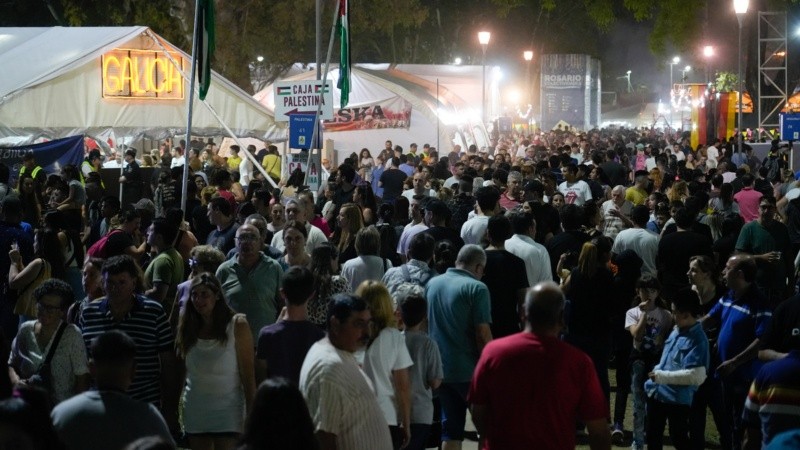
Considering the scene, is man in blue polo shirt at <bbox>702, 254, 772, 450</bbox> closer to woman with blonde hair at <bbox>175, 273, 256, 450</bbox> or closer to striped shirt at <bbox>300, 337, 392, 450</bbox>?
woman with blonde hair at <bbox>175, 273, 256, 450</bbox>

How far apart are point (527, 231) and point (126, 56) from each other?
1242 centimetres

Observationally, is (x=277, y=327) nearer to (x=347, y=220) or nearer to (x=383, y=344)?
(x=383, y=344)

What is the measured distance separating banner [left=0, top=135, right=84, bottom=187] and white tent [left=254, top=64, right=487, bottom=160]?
14022mm

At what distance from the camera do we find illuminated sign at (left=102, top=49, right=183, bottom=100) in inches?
831

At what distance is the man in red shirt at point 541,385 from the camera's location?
5.64m

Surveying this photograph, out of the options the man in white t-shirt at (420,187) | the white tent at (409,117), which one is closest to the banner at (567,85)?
the white tent at (409,117)

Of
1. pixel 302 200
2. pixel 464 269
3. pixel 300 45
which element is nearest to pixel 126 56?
pixel 302 200

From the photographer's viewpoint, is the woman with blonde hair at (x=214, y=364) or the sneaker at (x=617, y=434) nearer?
the woman with blonde hair at (x=214, y=364)

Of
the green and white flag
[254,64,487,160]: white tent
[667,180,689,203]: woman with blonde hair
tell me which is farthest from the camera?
[254,64,487,160]: white tent

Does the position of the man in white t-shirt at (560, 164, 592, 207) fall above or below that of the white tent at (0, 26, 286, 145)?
below

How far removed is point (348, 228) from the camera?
447 inches

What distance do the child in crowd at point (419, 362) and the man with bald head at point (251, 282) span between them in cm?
163

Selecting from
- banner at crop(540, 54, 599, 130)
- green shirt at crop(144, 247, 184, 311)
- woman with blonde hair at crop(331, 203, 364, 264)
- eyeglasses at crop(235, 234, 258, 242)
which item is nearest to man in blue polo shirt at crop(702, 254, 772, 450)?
eyeglasses at crop(235, 234, 258, 242)

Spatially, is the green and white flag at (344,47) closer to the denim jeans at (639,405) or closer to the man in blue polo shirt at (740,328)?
the denim jeans at (639,405)
